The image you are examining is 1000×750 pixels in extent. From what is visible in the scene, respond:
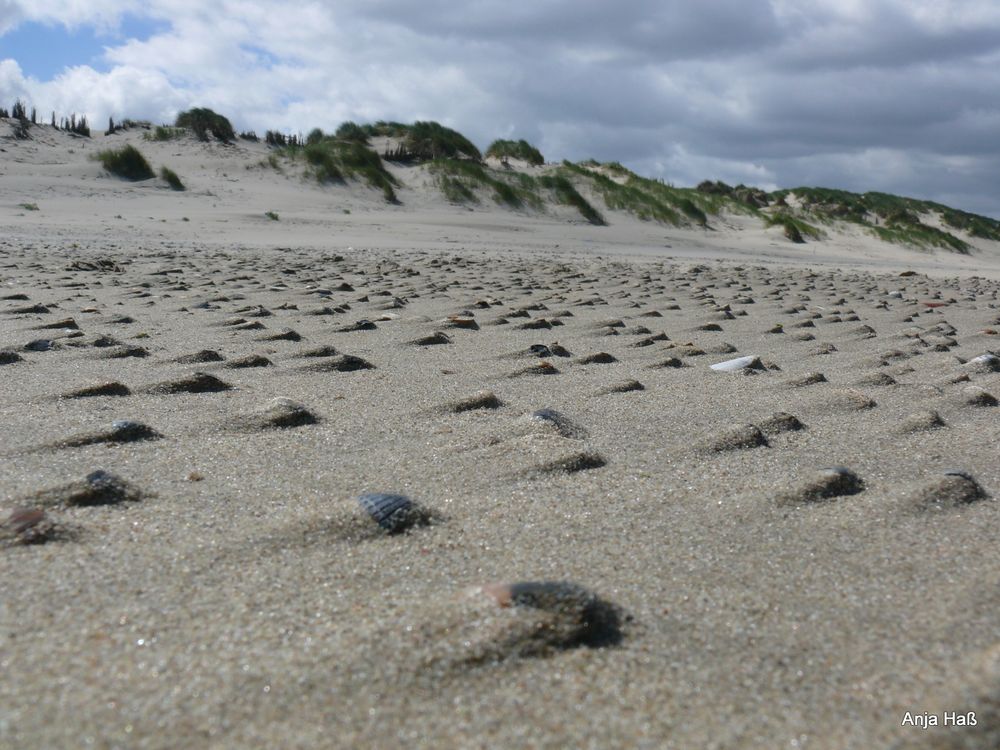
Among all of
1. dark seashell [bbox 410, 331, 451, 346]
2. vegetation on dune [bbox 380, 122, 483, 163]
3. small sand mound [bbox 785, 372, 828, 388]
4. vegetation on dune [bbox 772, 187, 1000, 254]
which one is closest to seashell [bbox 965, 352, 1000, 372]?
small sand mound [bbox 785, 372, 828, 388]

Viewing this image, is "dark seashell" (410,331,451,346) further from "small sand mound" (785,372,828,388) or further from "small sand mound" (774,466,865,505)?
"small sand mound" (774,466,865,505)

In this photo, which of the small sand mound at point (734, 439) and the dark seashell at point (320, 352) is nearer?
the small sand mound at point (734, 439)

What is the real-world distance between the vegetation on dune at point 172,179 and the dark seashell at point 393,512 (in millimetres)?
13245

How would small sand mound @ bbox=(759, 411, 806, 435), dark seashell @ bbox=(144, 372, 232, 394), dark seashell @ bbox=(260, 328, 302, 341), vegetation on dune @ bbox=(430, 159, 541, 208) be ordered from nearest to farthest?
small sand mound @ bbox=(759, 411, 806, 435) → dark seashell @ bbox=(144, 372, 232, 394) → dark seashell @ bbox=(260, 328, 302, 341) → vegetation on dune @ bbox=(430, 159, 541, 208)

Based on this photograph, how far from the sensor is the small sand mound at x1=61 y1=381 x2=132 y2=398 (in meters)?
2.70

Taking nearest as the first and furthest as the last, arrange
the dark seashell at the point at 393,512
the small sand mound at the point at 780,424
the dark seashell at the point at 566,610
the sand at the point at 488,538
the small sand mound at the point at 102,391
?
the sand at the point at 488,538 → the dark seashell at the point at 566,610 → the dark seashell at the point at 393,512 → the small sand mound at the point at 780,424 → the small sand mound at the point at 102,391

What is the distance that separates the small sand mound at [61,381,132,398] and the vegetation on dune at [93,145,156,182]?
1238 cm

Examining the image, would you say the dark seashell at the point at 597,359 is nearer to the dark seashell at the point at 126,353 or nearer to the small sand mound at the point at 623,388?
the small sand mound at the point at 623,388

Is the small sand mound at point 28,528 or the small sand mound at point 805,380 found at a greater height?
the small sand mound at point 805,380

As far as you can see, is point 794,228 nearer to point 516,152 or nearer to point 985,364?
point 516,152

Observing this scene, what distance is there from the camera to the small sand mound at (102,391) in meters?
2.70

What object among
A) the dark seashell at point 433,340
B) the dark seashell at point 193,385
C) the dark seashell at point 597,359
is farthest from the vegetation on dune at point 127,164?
the dark seashell at point 193,385

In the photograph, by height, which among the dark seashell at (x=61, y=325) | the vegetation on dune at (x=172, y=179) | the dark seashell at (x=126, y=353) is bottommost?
the dark seashell at (x=61, y=325)

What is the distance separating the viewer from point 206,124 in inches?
682
